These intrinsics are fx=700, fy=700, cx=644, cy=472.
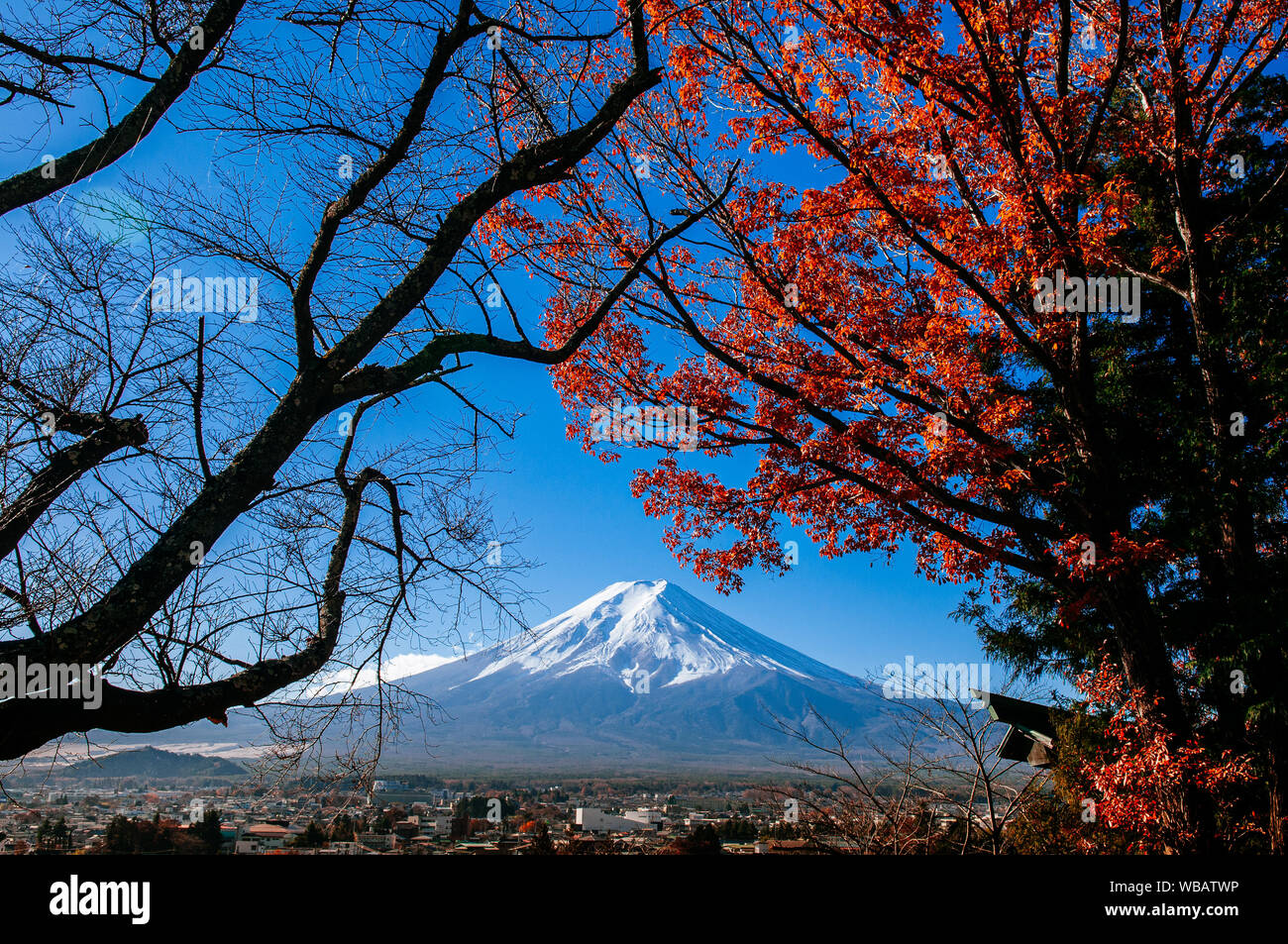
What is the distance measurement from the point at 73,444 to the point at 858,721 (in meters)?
66.7

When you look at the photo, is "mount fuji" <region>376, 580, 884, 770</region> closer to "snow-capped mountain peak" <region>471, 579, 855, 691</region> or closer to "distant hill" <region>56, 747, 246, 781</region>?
"snow-capped mountain peak" <region>471, 579, 855, 691</region>

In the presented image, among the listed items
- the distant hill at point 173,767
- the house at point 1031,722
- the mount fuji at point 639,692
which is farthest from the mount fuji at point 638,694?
the house at point 1031,722

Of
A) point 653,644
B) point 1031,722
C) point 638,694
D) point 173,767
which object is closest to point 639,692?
point 638,694

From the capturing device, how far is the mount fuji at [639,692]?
7044 centimetres

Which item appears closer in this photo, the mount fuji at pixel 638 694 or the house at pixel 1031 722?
the house at pixel 1031 722

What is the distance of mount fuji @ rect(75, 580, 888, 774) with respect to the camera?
67.9 m

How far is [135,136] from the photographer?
414cm

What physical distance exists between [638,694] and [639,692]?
948 millimetres

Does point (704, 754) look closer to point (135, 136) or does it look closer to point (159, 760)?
point (159, 760)

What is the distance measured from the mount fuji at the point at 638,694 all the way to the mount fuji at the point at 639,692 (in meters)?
0.21

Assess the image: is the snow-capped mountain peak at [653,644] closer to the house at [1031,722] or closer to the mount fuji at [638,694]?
the mount fuji at [638,694]

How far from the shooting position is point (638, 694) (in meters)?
104

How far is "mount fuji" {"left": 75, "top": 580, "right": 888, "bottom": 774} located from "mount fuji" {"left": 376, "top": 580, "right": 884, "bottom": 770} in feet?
0.68
